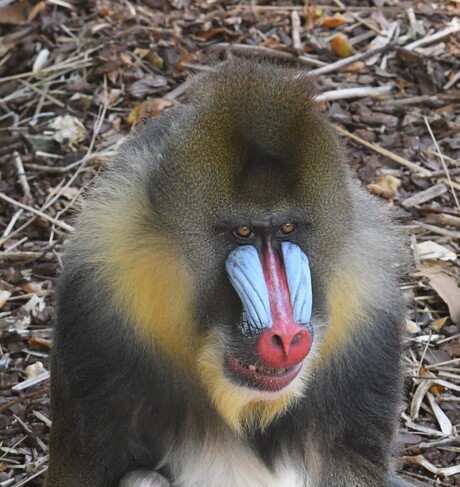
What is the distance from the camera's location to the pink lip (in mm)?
3580

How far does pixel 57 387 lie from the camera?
4258mm

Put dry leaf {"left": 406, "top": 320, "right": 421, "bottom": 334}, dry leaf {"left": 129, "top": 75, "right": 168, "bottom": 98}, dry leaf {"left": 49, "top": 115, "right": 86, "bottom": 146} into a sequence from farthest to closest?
1. dry leaf {"left": 129, "top": 75, "right": 168, "bottom": 98}
2. dry leaf {"left": 49, "top": 115, "right": 86, "bottom": 146}
3. dry leaf {"left": 406, "top": 320, "right": 421, "bottom": 334}

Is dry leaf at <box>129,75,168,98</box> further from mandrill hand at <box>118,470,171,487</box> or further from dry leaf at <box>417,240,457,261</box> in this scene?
mandrill hand at <box>118,470,171,487</box>

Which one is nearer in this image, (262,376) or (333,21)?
(262,376)

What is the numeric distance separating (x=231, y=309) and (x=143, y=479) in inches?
33.9

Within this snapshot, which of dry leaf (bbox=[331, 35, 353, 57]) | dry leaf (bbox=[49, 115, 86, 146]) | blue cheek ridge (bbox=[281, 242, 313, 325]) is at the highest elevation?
dry leaf (bbox=[331, 35, 353, 57])

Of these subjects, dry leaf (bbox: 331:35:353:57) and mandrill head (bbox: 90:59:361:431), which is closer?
mandrill head (bbox: 90:59:361:431)

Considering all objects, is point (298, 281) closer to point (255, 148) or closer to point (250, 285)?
point (250, 285)

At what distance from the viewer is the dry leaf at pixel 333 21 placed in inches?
285

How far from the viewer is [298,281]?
347 centimetres

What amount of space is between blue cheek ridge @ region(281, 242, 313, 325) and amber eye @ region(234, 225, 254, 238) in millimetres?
104

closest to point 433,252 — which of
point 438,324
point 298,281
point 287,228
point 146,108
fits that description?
→ point 438,324

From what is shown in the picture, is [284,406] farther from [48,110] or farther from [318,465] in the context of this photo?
[48,110]

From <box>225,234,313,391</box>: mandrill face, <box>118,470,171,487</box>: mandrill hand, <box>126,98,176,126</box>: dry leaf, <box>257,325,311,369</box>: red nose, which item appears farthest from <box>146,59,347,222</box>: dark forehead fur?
<box>126,98,176,126</box>: dry leaf
